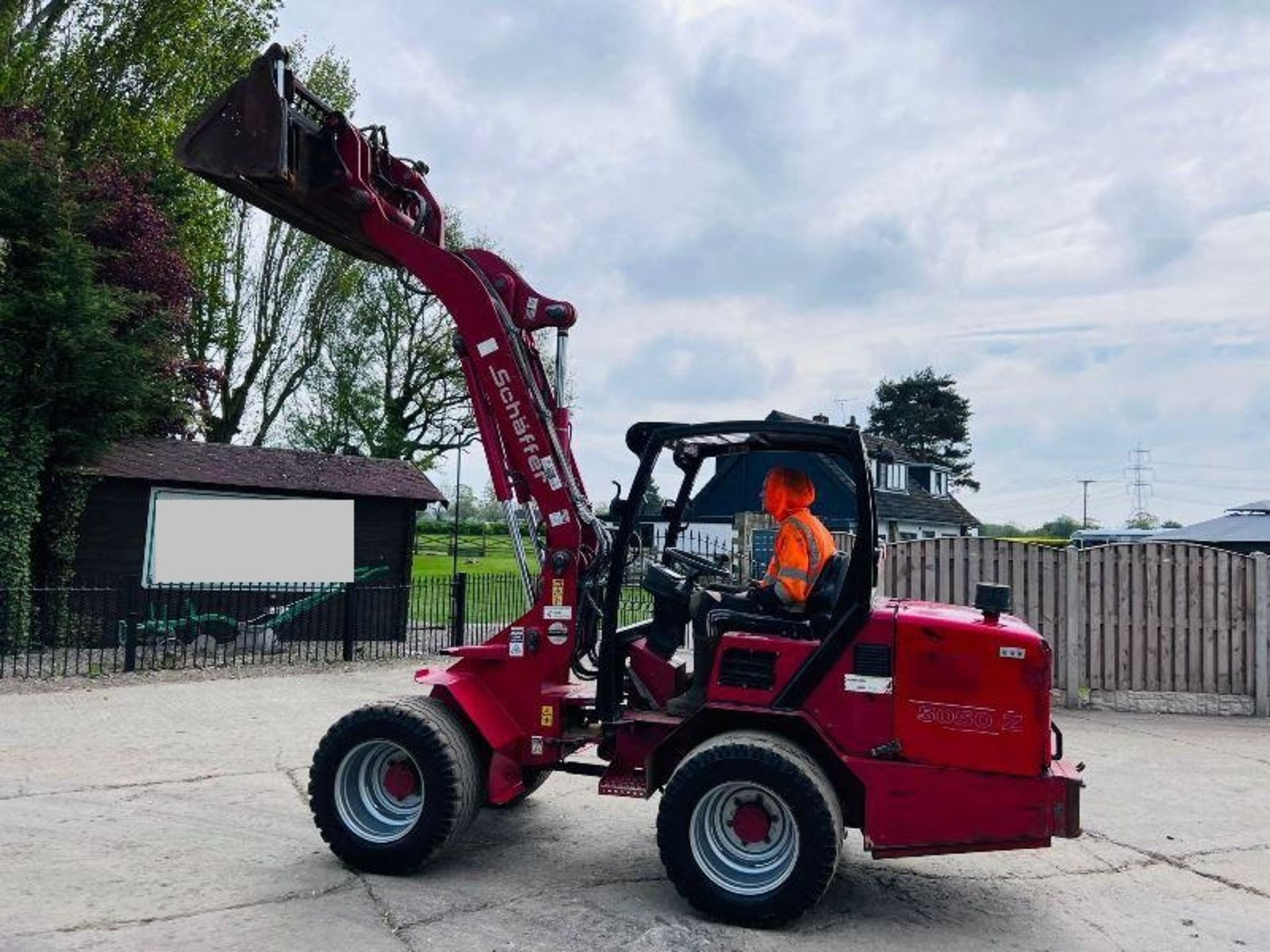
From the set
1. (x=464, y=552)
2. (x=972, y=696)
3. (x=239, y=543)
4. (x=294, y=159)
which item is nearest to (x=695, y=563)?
(x=972, y=696)

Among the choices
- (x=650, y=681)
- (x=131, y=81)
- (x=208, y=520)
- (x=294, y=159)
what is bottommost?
(x=650, y=681)

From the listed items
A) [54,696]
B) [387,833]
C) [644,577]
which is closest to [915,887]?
[644,577]

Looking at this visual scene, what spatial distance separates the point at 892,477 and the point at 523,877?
108 feet

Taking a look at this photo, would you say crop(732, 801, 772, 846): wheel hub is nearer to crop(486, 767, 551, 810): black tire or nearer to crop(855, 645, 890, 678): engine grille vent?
crop(855, 645, 890, 678): engine grille vent

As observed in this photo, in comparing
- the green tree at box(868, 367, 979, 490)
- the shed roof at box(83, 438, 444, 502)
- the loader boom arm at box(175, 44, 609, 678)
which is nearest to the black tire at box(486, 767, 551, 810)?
the loader boom arm at box(175, 44, 609, 678)

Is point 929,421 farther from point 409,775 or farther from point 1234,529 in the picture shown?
point 409,775

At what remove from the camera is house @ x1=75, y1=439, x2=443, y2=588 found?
647 inches

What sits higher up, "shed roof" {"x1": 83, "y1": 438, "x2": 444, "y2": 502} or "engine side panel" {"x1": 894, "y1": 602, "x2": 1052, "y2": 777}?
"shed roof" {"x1": 83, "y1": 438, "x2": 444, "y2": 502}

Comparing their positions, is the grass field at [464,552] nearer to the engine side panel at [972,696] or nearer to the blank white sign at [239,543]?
the blank white sign at [239,543]

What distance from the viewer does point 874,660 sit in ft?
16.9

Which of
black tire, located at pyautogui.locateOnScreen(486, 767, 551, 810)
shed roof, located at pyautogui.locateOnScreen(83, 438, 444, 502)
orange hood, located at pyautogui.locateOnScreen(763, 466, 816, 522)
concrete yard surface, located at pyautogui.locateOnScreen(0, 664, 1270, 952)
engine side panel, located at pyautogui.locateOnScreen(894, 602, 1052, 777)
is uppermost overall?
shed roof, located at pyautogui.locateOnScreen(83, 438, 444, 502)

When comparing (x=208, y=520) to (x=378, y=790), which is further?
(x=208, y=520)

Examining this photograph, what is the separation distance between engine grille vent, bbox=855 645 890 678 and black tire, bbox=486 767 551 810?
6.54 feet

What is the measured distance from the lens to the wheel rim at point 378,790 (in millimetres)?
5625
